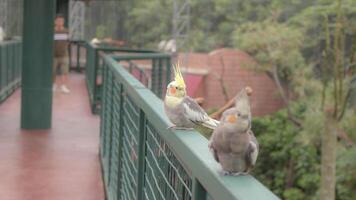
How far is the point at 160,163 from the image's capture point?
3.04 metres

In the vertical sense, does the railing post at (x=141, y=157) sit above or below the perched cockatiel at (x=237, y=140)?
below

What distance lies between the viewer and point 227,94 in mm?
28812

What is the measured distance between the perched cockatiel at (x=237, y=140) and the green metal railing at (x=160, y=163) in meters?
0.04

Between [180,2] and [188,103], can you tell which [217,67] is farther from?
[188,103]

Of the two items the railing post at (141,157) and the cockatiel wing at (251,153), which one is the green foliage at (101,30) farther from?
the cockatiel wing at (251,153)

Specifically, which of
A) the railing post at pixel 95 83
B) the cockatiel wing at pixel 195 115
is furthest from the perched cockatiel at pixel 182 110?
the railing post at pixel 95 83

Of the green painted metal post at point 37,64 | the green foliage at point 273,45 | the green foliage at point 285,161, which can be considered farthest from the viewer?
the green foliage at point 273,45

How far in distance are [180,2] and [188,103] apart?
118ft

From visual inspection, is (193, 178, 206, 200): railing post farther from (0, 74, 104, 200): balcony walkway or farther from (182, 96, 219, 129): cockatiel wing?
(0, 74, 104, 200): balcony walkway

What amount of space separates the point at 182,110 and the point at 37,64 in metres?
6.95

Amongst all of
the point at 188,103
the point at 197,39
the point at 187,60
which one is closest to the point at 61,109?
the point at 188,103

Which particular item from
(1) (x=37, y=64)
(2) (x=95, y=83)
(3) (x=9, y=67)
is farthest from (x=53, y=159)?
(3) (x=9, y=67)

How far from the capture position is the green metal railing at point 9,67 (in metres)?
12.6

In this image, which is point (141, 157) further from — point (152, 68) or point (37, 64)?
point (152, 68)
